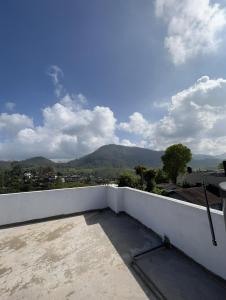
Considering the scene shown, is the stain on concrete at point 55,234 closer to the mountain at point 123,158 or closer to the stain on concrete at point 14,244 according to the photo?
the stain on concrete at point 14,244

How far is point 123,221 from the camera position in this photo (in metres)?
4.68

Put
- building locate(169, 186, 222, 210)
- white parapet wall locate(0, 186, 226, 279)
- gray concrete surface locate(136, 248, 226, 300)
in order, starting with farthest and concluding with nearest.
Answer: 1. building locate(169, 186, 222, 210)
2. white parapet wall locate(0, 186, 226, 279)
3. gray concrete surface locate(136, 248, 226, 300)

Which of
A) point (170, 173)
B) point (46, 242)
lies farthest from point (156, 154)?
point (46, 242)

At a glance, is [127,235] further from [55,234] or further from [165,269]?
[55,234]

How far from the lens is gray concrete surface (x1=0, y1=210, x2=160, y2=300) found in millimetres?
2189

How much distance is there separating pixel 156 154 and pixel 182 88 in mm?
182776

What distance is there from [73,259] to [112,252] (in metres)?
0.71

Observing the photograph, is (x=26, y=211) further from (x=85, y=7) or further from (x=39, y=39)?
(x=85, y=7)

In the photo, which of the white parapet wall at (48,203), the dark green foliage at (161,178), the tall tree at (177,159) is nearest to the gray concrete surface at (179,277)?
the white parapet wall at (48,203)

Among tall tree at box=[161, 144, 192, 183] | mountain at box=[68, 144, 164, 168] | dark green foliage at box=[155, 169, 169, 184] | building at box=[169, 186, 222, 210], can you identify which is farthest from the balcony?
mountain at box=[68, 144, 164, 168]

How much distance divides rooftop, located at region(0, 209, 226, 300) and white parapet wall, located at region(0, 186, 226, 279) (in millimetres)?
234

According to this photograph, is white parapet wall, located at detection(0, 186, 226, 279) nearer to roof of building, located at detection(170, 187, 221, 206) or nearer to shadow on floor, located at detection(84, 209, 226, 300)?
shadow on floor, located at detection(84, 209, 226, 300)

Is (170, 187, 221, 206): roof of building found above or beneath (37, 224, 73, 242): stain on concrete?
beneath

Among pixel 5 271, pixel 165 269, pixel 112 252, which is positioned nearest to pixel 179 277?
pixel 165 269
